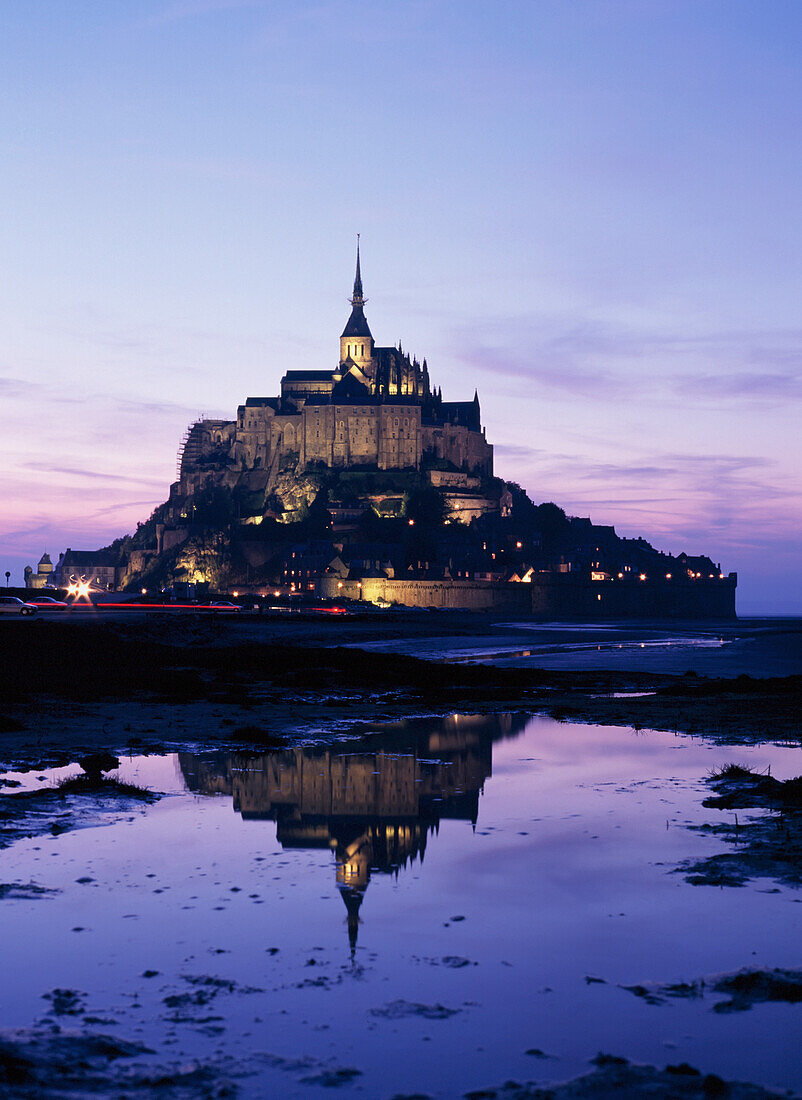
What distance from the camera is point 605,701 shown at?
2834 cm

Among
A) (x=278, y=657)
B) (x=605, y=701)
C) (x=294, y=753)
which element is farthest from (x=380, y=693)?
(x=294, y=753)

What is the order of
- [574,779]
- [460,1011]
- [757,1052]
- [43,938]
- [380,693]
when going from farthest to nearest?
[380,693], [574,779], [43,938], [460,1011], [757,1052]

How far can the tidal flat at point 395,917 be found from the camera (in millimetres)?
6297

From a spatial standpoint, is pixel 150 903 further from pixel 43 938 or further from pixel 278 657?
pixel 278 657

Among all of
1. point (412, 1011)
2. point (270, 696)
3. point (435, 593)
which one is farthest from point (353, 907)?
point (435, 593)

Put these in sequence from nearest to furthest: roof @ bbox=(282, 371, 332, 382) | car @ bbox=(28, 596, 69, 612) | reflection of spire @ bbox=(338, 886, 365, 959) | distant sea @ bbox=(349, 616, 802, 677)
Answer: reflection of spire @ bbox=(338, 886, 365, 959) → distant sea @ bbox=(349, 616, 802, 677) → car @ bbox=(28, 596, 69, 612) → roof @ bbox=(282, 371, 332, 382)

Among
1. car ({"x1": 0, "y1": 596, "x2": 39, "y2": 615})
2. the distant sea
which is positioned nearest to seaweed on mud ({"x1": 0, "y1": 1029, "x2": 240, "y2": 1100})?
the distant sea

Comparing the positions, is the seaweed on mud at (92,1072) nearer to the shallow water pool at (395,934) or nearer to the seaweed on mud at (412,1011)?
the shallow water pool at (395,934)

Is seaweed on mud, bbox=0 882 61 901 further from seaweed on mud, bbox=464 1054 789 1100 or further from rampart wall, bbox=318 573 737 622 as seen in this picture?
rampart wall, bbox=318 573 737 622

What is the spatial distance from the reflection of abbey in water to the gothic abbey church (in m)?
162

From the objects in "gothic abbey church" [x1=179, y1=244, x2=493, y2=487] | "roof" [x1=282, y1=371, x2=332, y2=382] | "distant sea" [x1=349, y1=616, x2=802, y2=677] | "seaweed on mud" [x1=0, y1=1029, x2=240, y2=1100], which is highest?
"roof" [x1=282, y1=371, x2=332, y2=382]

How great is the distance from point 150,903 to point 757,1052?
17.5 ft

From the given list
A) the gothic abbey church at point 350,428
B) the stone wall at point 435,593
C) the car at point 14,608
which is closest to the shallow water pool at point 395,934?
the car at point 14,608

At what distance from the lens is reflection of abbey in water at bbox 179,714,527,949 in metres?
11.6
